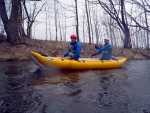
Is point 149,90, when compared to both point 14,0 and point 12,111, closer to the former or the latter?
point 12,111

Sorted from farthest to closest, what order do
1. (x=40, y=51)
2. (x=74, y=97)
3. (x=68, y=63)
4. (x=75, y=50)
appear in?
(x=40, y=51) < (x=75, y=50) < (x=68, y=63) < (x=74, y=97)

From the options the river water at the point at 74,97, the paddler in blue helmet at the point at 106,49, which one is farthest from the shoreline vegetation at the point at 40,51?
the river water at the point at 74,97

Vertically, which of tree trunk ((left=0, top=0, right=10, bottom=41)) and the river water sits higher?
tree trunk ((left=0, top=0, right=10, bottom=41))

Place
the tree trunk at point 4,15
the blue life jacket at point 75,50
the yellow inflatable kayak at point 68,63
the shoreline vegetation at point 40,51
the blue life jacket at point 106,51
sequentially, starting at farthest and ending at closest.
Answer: the tree trunk at point 4,15, the shoreline vegetation at point 40,51, the blue life jacket at point 106,51, the blue life jacket at point 75,50, the yellow inflatable kayak at point 68,63

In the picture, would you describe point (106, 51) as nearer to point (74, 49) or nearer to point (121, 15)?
point (74, 49)

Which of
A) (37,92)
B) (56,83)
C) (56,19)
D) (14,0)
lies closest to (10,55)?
(14,0)

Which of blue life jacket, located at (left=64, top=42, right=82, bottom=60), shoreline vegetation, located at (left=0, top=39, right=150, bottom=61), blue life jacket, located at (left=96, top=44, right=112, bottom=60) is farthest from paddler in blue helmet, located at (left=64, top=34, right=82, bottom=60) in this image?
shoreline vegetation, located at (left=0, top=39, right=150, bottom=61)

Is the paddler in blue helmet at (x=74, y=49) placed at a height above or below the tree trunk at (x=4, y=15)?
below

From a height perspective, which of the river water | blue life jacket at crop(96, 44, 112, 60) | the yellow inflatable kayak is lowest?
the river water

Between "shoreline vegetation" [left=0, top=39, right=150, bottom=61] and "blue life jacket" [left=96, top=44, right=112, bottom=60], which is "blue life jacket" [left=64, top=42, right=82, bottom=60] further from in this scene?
"shoreline vegetation" [left=0, top=39, right=150, bottom=61]

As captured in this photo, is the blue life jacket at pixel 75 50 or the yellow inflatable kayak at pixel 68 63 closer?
the yellow inflatable kayak at pixel 68 63

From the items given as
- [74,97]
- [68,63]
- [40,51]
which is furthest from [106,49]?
[40,51]

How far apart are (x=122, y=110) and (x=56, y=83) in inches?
116

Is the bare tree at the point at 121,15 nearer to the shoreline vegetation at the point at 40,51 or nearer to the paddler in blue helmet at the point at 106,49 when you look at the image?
the shoreline vegetation at the point at 40,51
